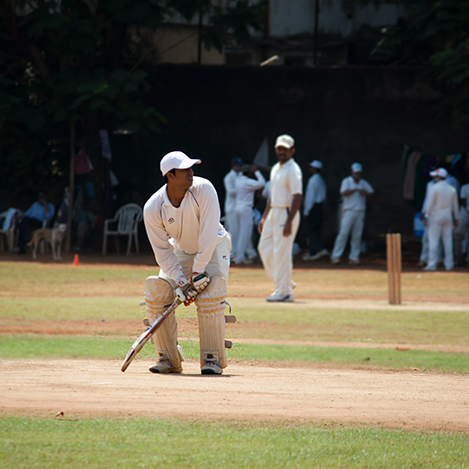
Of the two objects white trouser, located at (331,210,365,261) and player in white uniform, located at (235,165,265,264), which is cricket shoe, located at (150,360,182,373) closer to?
player in white uniform, located at (235,165,265,264)

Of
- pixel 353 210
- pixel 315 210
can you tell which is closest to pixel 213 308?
pixel 353 210

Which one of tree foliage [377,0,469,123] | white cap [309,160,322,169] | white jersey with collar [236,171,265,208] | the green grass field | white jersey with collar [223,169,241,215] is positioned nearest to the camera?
the green grass field

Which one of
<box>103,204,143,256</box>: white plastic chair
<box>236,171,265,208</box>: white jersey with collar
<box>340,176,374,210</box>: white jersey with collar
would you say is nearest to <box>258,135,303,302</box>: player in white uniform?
<box>236,171,265,208</box>: white jersey with collar

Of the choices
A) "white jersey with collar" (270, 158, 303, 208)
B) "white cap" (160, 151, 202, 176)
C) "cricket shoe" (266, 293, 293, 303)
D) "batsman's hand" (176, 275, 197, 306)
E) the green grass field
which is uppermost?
"white jersey with collar" (270, 158, 303, 208)

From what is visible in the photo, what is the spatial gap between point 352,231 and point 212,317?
1603cm

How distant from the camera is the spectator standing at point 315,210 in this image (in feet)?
76.5

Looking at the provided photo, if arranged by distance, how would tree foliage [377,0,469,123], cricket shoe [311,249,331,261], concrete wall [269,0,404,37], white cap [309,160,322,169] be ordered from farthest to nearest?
concrete wall [269,0,404,37] < cricket shoe [311,249,331,261] < white cap [309,160,322,169] < tree foliage [377,0,469,123]

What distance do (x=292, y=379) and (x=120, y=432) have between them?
8.77ft

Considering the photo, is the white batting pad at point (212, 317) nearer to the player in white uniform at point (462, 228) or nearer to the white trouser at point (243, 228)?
the white trouser at point (243, 228)

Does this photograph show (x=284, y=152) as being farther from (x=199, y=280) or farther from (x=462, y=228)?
(x=462, y=228)

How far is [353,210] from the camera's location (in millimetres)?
22703

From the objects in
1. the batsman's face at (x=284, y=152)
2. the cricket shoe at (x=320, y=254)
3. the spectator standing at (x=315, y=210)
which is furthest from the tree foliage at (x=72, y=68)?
the batsman's face at (x=284, y=152)

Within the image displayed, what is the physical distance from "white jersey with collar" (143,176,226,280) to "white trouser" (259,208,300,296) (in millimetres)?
6979

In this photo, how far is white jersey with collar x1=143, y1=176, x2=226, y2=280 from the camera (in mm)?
7184
